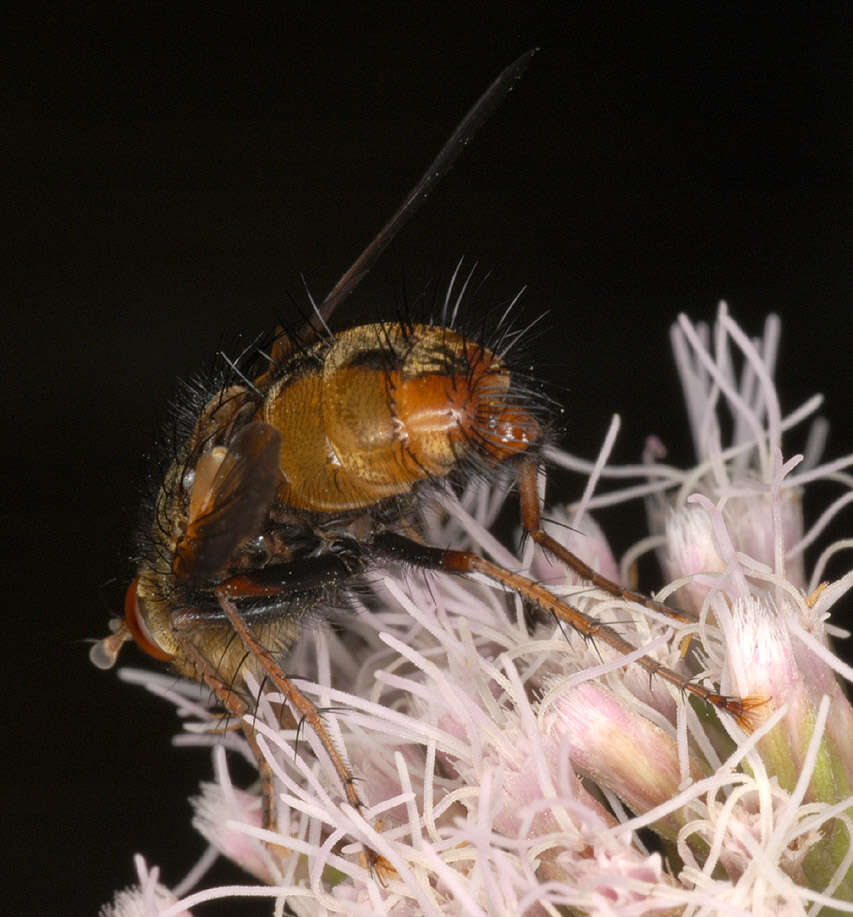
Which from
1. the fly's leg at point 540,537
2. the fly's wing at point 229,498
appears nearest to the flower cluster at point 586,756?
the fly's leg at point 540,537

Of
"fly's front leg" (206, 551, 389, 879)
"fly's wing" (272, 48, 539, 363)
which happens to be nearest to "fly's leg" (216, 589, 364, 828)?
"fly's front leg" (206, 551, 389, 879)

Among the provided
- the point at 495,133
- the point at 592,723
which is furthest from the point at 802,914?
the point at 495,133

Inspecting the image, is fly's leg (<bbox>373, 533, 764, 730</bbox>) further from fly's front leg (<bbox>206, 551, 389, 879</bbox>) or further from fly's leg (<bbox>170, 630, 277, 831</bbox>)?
fly's leg (<bbox>170, 630, 277, 831</bbox>)

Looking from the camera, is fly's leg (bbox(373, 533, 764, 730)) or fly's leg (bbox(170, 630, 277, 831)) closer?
fly's leg (bbox(373, 533, 764, 730))

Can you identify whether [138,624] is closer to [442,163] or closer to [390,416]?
[390,416]

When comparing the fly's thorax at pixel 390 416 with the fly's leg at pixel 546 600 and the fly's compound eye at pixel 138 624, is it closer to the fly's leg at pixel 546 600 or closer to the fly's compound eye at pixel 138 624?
the fly's leg at pixel 546 600

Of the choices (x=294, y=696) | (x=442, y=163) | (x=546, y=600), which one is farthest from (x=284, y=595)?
(x=442, y=163)
